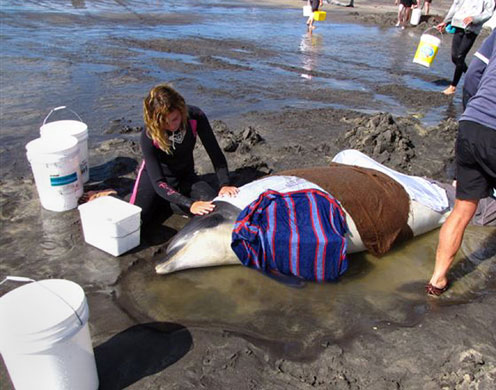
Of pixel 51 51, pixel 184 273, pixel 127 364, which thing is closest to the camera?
pixel 127 364

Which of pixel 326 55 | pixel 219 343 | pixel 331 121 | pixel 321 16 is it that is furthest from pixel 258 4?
pixel 219 343

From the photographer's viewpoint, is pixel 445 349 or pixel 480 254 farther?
pixel 480 254

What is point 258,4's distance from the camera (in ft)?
80.3

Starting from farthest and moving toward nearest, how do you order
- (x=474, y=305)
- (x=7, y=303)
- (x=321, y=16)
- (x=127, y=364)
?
(x=321, y=16), (x=474, y=305), (x=127, y=364), (x=7, y=303)

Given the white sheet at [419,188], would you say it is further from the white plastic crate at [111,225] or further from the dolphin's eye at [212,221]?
the white plastic crate at [111,225]

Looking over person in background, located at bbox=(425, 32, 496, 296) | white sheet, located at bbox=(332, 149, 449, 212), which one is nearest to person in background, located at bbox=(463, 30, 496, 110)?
person in background, located at bbox=(425, 32, 496, 296)

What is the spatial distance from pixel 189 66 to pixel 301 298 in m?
7.70

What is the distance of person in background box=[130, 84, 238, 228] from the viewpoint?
393 cm

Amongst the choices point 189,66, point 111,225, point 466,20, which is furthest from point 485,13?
point 111,225

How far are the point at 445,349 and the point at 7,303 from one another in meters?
2.69

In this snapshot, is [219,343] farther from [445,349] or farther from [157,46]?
[157,46]

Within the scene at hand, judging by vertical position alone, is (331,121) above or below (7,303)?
below

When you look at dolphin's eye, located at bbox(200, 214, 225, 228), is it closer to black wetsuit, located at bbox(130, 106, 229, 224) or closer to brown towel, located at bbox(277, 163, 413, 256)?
black wetsuit, located at bbox(130, 106, 229, 224)

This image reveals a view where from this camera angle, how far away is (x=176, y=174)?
4.71 metres
